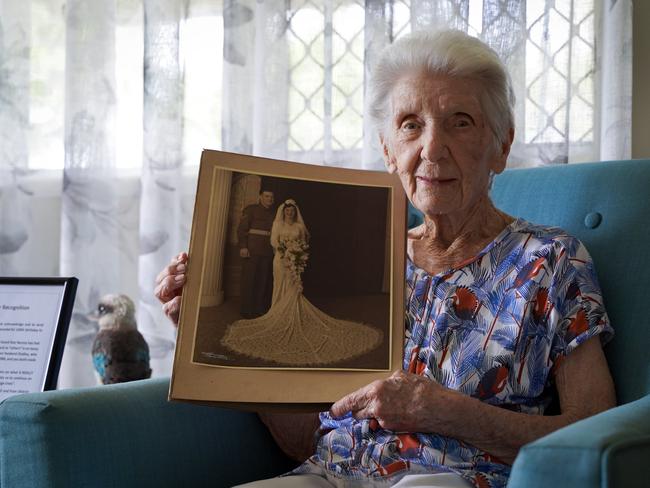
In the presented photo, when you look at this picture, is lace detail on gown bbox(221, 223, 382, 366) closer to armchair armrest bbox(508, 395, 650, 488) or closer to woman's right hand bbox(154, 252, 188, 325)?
woman's right hand bbox(154, 252, 188, 325)

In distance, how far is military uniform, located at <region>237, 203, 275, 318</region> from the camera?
1.16m

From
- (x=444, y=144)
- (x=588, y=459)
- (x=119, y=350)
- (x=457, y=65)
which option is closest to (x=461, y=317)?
(x=444, y=144)

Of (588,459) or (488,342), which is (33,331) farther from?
(588,459)

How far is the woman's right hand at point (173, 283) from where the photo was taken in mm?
1226

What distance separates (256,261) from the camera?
117 centimetres

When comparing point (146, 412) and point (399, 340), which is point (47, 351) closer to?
point (146, 412)

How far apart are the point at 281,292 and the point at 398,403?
22 centimetres

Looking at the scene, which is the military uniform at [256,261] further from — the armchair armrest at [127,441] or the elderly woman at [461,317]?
the armchair armrest at [127,441]

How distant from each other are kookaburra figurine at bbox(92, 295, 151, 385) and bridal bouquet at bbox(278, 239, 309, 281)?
2.26 ft

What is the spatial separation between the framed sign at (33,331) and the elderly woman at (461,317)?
41 cm

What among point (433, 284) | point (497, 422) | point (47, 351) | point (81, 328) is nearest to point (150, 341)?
point (81, 328)

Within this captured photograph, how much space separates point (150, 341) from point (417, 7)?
3.59 feet

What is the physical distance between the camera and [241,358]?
114cm

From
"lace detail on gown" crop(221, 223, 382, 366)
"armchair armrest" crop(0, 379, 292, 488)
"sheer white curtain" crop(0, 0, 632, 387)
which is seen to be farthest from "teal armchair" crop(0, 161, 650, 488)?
"sheer white curtain" crop(0, 0, 632, 387)
